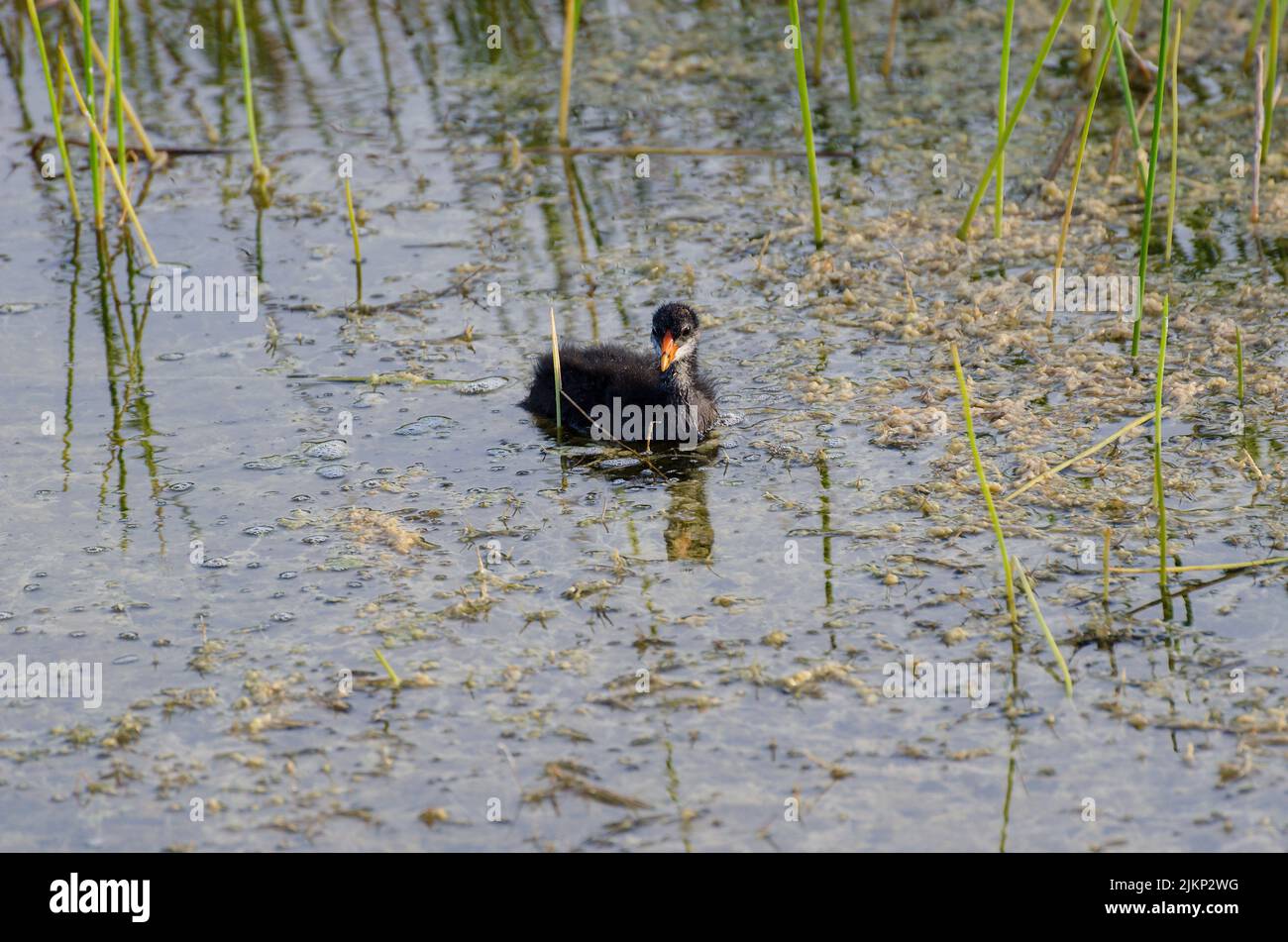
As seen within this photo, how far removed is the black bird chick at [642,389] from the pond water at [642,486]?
0.46 ft

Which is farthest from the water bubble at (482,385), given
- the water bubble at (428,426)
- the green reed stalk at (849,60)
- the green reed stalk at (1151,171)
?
the green reed stalk at (849,60)

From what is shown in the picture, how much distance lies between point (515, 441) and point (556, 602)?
1519mm

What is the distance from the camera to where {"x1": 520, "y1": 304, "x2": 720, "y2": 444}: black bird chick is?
6785 mm

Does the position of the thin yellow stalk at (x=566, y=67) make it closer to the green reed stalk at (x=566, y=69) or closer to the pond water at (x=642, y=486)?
the green reed stalk at (x=566, y=69)

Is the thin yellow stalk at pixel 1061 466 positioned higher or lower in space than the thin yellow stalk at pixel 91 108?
lower

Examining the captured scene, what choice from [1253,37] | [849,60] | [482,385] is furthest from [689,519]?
[1253,37]

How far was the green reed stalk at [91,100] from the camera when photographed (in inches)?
312

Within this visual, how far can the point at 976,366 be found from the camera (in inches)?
291

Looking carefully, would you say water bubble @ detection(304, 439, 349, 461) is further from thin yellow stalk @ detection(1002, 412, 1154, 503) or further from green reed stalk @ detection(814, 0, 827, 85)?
green reed stalk @ detection(814, 0, 827, 85)

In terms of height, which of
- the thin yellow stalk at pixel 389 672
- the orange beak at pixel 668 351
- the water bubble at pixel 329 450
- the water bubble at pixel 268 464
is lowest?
the thin yellow stalk at pixel 389 672

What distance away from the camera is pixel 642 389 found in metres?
6.91
